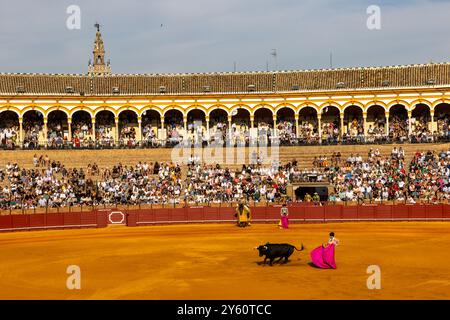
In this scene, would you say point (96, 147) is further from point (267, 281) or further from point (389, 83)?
point (267, 281)

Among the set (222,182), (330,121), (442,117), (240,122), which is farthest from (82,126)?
(442,117)

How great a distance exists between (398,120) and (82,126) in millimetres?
24802

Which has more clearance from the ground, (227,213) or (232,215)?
(227,213)

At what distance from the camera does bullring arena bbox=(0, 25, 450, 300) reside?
689 inches

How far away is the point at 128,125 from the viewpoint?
5241 cm

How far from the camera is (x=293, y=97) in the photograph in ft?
166

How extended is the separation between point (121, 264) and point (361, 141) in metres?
30.7

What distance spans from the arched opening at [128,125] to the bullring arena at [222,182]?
0.09 metres

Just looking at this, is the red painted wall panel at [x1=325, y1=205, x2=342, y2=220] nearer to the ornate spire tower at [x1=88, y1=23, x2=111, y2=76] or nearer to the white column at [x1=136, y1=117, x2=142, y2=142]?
the white column at [x1=136, y1=117, x2=142, y2=142]

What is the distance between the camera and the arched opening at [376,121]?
50.2 m

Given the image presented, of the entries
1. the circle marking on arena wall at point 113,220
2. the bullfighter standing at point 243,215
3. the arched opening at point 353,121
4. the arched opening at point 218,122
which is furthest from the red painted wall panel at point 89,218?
the arched opening at point 353,121

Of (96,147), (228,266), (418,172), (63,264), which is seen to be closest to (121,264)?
(63,264)

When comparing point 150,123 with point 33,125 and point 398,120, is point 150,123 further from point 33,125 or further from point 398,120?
point 398,120

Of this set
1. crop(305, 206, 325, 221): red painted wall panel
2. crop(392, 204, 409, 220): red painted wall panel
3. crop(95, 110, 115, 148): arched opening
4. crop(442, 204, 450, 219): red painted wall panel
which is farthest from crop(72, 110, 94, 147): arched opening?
crop(442, 204, 450, 219): red painted wall panel
